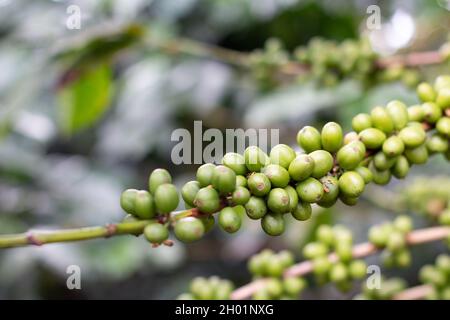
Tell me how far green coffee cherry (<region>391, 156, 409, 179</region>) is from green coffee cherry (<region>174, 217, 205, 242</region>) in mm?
225

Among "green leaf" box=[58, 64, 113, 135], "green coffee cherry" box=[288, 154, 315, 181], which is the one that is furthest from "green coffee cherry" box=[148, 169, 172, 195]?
"green leaf" box=[58, 64, 113, 135]

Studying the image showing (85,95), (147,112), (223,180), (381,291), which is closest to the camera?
(223,180)

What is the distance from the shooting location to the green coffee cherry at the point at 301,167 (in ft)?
1.51

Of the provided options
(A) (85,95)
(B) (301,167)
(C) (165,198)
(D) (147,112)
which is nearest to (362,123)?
→ (B) (301,167)

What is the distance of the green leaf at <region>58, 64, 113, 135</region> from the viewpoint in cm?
115

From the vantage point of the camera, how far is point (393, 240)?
0.72 metres

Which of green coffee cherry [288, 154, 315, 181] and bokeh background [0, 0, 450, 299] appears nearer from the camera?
green coffee cherry [288, 154, 315, 181]

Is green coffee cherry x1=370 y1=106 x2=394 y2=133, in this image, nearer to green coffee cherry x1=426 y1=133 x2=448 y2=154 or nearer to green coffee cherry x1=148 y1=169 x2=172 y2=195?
green coffee cherry x1=426 y1=133 x2=448 y2=154

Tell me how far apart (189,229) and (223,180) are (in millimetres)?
54

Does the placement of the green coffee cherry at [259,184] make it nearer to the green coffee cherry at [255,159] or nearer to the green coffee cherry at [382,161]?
the green coffee cherry at [255,159]

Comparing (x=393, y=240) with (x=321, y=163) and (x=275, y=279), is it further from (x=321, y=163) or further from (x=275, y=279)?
(x=321, y=163)

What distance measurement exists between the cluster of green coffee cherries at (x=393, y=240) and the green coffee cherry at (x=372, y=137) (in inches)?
9.3

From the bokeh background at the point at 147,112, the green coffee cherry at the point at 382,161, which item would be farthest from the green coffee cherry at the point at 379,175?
the bokeh background at the point at 147,112
